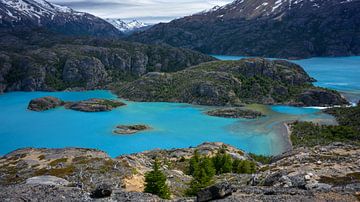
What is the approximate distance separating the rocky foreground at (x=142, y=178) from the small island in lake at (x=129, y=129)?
4547 cm

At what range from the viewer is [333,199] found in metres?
30.2

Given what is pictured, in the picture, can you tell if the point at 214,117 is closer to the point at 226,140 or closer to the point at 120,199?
the point at 226,140

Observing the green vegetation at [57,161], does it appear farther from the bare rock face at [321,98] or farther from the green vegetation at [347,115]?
the bare rock face at [321,98]

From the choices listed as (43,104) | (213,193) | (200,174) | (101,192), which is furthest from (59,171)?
(43,104)

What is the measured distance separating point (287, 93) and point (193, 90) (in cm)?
4319

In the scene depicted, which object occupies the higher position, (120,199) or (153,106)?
(120,199)

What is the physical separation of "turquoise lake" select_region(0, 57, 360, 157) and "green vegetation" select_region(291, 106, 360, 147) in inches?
163

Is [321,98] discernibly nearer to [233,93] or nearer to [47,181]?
[233,93]

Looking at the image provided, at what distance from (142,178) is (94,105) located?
125 meters

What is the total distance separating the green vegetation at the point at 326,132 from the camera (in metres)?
107

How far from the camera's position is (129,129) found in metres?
132

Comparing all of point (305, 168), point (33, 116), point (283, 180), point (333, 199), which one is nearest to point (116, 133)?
point (33, 116)

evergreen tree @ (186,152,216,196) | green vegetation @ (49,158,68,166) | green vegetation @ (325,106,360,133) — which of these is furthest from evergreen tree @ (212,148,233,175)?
green vegetation @ (325,106,360,133)

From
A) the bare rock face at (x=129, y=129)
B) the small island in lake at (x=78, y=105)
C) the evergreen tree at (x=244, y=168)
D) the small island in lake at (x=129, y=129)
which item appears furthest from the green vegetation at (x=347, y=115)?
the small island in lake at (x=78, y=105)
